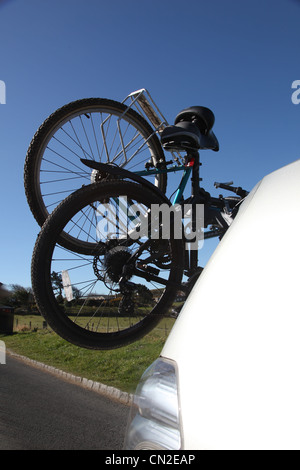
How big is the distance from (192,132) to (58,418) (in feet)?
12.0

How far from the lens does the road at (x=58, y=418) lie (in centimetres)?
322

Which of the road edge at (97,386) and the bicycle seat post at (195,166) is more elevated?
the bicycle seat post at (195,166)

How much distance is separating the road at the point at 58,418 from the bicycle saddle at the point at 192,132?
2716 mm

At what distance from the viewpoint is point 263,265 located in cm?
81

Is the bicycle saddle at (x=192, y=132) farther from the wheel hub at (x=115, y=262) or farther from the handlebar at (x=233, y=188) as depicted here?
the wheel hub at (x=115, y=262)

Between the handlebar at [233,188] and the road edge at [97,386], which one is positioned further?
the road edge at [97,386]

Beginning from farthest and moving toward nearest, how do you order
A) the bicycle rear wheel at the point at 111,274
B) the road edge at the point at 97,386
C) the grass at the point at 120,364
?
the grass at the point at 120,364
the road edge at the point at 97,386
the bicycle rear wheel at the point at 111,274

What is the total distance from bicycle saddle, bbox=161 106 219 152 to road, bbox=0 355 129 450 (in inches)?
107

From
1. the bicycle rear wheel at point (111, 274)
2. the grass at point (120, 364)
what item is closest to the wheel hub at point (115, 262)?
the bicycle rear wheel at point (111, 274)

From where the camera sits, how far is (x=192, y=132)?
2.96 m

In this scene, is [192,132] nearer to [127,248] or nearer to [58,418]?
[127,248]

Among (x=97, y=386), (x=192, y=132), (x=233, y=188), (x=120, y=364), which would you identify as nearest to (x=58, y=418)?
(x=97, y=386)

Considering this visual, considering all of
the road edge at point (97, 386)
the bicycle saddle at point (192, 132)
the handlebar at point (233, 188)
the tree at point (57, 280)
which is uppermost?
the bicycle saddle at point (192, 132)

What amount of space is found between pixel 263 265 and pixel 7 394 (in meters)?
6.08
